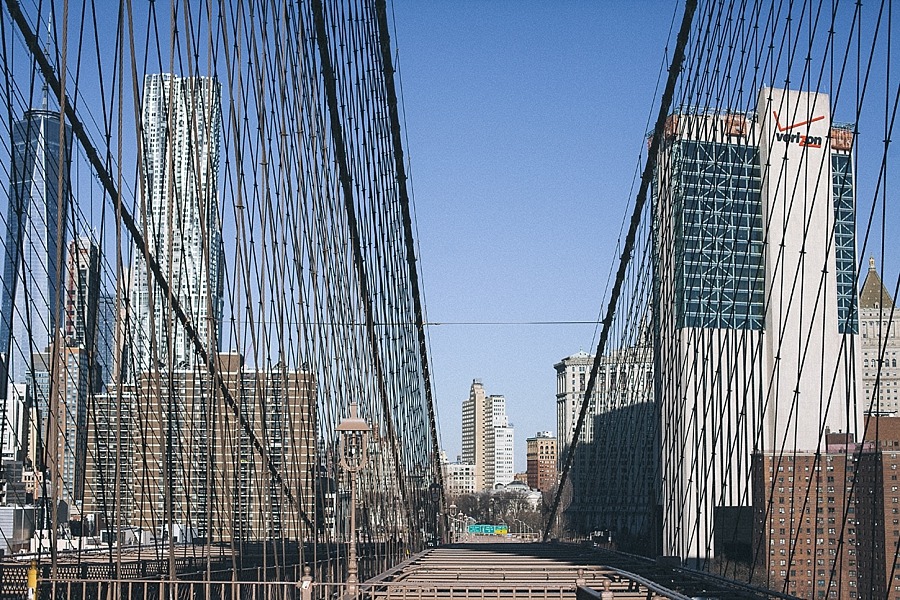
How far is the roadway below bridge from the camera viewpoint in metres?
11.8

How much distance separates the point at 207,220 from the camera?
9.73 metres

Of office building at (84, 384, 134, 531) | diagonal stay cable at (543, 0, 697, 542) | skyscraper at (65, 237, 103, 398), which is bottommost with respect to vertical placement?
office building at (84, 384, 134, 531)

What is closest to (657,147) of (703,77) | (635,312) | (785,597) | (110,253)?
(703,77)

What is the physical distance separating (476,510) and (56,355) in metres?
131

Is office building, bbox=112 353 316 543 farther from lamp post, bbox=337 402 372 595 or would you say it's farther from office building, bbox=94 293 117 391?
office building, bbox=94 293 117 391

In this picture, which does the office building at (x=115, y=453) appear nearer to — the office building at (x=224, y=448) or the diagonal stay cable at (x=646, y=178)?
the office building at (x=224, y=448)

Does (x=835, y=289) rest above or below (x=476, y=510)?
above

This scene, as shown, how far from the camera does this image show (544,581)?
15789 millimetres

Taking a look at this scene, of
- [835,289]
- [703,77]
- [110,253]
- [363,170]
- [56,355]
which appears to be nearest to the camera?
[56,355]

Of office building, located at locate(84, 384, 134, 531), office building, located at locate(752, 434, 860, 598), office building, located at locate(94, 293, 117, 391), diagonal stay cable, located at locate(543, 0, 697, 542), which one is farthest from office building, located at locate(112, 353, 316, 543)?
office building, located at locate(752, 434, 860, 598)

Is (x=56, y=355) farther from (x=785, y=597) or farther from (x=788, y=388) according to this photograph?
(x=788, y=388)

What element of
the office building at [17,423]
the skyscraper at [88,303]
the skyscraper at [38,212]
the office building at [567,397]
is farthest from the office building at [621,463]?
the office building at [567,397]

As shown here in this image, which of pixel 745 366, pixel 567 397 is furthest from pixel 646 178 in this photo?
pixel 567 397

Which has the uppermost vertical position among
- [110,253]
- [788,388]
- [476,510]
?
[110,253]
